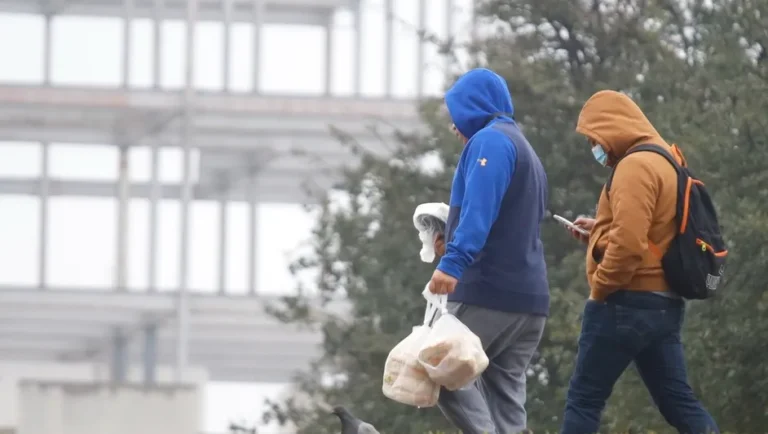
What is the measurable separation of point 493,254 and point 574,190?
34.8 feet

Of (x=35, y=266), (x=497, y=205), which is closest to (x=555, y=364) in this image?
(x=497, y=205)

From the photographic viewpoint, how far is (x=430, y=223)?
25.2 ft

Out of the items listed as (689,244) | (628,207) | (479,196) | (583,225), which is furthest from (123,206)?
(628,207)

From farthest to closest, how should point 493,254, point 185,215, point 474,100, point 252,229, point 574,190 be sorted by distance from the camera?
1. point 252,229
2. point 185,215
3. point 574,190
4. point 474,100
5. point 493,254

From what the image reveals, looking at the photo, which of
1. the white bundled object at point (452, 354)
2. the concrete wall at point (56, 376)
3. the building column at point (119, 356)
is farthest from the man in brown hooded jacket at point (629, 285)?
the building column at point (119, 356)

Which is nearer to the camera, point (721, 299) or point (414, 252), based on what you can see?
point (721, 299)

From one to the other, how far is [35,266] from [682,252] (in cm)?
3310

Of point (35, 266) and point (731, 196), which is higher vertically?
point (731, 196)

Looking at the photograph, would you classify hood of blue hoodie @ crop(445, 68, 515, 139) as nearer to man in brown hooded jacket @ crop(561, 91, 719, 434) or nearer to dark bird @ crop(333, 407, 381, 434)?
man in brown hooded jacket @ crop(561, 91, 719, 434)

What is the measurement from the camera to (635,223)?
679 cm

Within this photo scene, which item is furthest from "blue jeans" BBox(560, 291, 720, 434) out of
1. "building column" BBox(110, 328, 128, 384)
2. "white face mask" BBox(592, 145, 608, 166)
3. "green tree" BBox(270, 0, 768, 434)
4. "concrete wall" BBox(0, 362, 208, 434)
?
"building column" BBox(110, 328, 128, 384)

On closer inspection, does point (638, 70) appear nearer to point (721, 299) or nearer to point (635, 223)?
point (721, 299)

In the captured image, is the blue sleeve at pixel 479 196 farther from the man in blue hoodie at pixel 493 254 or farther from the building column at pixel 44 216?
the building column at pixel 44 216

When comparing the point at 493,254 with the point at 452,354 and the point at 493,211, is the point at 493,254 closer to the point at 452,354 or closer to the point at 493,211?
the point at 493,211
